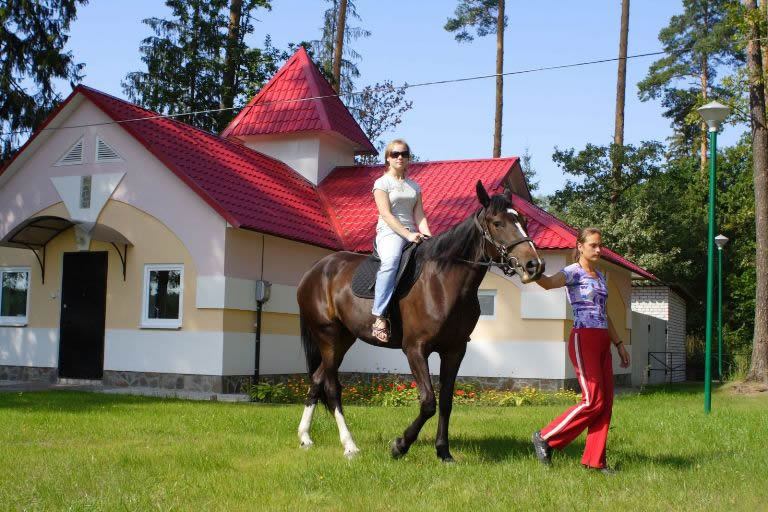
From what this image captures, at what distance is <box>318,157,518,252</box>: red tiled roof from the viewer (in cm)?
1784

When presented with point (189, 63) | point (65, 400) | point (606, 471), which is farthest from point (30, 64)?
point (606, 471)

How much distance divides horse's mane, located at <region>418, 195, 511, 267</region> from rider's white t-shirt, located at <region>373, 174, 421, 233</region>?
0.47m

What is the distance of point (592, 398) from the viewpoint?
6.41m

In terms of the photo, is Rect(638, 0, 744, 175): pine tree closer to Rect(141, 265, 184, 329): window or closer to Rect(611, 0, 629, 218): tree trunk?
Rect(611, 0, 629, 218): tree trunk

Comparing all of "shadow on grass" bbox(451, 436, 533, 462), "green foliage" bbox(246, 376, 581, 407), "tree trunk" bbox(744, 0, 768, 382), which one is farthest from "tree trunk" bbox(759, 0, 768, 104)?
"shadow on grass" bbox(451, 436, 533, 462)

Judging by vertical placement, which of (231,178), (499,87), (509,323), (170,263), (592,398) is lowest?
(592,398)

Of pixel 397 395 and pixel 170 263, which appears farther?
pixel 170 263

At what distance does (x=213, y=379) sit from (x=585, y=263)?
9.28 metres

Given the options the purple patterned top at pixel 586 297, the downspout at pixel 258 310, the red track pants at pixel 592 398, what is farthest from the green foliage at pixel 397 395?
the purple patterned top at pixel 586 297

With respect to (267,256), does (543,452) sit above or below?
below

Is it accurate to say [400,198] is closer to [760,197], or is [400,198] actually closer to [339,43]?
[760,197]

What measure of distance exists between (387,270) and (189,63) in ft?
85.1

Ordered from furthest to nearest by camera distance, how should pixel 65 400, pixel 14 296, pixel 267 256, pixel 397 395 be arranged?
pixel 14 296 < pixel 267 256 < pixel 397 395 < pixel 65 400

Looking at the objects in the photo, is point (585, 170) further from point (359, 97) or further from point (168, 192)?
point (168, 192)
